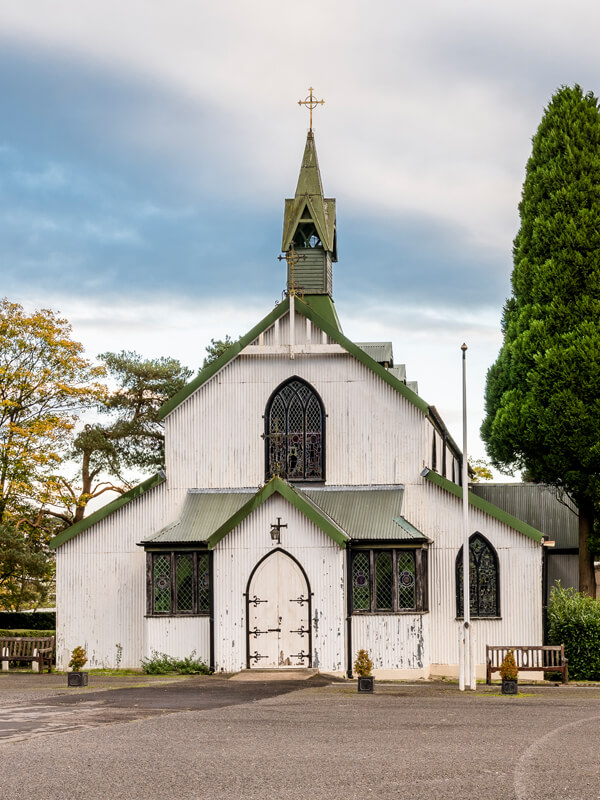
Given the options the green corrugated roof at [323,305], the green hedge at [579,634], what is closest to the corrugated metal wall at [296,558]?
the green hedge at [579,634]

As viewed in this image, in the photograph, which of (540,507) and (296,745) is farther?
(540,507)

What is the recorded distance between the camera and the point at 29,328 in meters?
43.0

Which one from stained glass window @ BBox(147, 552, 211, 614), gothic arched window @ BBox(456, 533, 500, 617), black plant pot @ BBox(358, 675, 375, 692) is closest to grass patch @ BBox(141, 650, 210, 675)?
stained glass window @ BBox(147, 552, 211, 614)

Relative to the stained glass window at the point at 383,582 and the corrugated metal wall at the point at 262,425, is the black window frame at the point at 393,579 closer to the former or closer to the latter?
the stained glass window at the point at 383,582

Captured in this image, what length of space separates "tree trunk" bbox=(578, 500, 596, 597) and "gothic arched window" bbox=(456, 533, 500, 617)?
19.7ft

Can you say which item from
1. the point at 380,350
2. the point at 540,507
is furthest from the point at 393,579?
the point at 540,507

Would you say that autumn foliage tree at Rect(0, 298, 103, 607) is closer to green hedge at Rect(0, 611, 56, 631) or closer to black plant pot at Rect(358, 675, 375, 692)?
green hedge at Rect(0, 611, 56, 631)

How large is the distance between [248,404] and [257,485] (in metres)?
2.25

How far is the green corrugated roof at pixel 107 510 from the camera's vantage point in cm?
3175

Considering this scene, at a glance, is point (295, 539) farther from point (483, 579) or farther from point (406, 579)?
point (483, 579)

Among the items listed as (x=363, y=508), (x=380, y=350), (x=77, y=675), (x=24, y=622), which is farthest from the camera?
(x=24, y=622)

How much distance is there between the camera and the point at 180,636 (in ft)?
97.9

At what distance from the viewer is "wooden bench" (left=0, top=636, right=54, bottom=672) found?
30.9 m

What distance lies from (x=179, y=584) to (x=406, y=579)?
5824 mm
